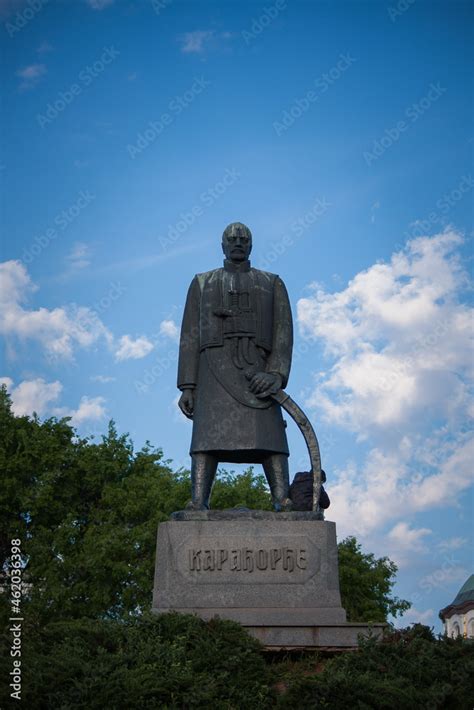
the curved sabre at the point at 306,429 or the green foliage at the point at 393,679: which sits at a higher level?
the curved sabre at the point at 306,429

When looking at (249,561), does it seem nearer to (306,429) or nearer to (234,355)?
(306,429)

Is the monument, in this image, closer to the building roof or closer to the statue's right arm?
the statue's right arm

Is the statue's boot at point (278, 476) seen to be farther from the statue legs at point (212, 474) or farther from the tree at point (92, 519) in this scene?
the tree at point (92, 519)

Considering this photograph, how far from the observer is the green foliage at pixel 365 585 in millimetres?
30984

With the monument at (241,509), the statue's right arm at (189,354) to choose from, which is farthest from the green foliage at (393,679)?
the statue's right arm at (189,354)

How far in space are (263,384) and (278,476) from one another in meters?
1.22

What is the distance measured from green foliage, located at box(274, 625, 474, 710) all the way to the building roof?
4029 centimetres

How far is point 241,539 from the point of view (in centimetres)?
1158

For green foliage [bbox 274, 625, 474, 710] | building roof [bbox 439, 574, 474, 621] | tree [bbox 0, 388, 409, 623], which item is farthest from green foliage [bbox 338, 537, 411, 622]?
green foliage [bbox 274, 625, 474, 710]

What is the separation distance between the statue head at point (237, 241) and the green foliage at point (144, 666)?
197 inches

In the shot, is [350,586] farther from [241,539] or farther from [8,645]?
[8,645]

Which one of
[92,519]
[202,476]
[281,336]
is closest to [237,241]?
[281,336]

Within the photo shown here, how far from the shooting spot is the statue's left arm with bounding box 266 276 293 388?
12727mm

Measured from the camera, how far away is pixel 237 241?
1299 cm
